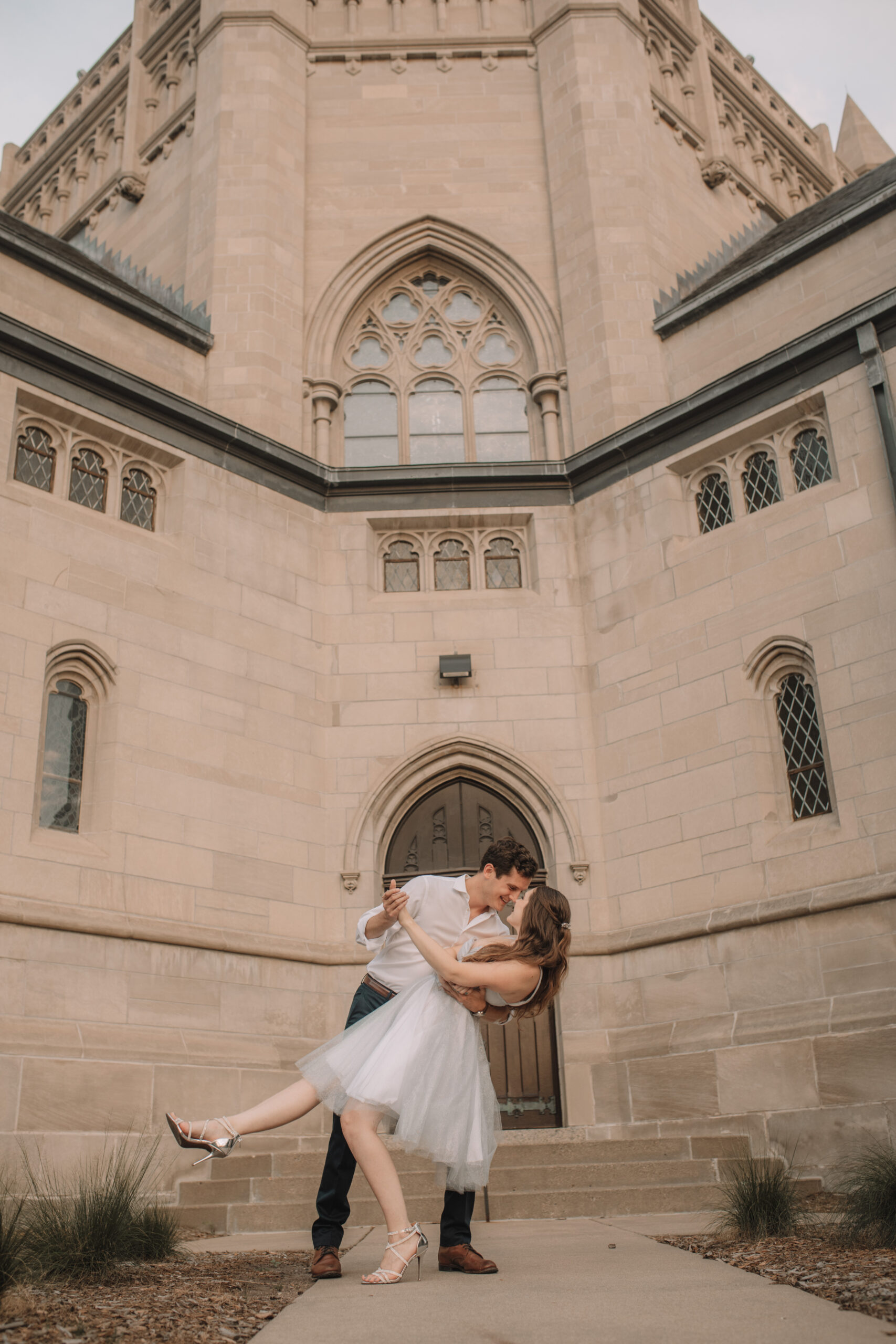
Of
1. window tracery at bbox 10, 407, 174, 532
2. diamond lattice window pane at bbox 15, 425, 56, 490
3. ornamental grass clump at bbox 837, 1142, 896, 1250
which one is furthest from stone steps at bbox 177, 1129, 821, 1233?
diamond lattice window pane at bbox 15, 425, 56, 490

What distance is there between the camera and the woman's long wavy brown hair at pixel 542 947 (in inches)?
182

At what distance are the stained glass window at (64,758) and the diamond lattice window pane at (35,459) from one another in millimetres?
1850

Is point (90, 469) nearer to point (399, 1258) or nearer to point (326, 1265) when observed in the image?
point (326, 1265)

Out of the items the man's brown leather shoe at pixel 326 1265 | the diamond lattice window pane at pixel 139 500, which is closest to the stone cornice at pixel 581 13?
the diamond lattice window pane at pixel 139 500

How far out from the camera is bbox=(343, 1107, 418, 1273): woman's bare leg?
4363 millimetres

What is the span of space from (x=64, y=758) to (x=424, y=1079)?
6.32 m

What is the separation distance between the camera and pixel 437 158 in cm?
1443

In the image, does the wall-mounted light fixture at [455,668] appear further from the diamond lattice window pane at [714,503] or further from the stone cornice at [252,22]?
the stone cornice at [252,22]

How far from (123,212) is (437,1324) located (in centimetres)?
1520

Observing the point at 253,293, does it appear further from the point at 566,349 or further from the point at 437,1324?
the point at 437,1324

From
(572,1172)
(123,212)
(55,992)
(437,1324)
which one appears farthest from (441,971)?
(123,212)

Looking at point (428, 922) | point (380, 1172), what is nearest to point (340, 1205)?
point (380, 1172)

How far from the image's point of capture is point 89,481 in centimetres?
1106

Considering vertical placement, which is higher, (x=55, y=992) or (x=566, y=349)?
(x=566, y=349)
